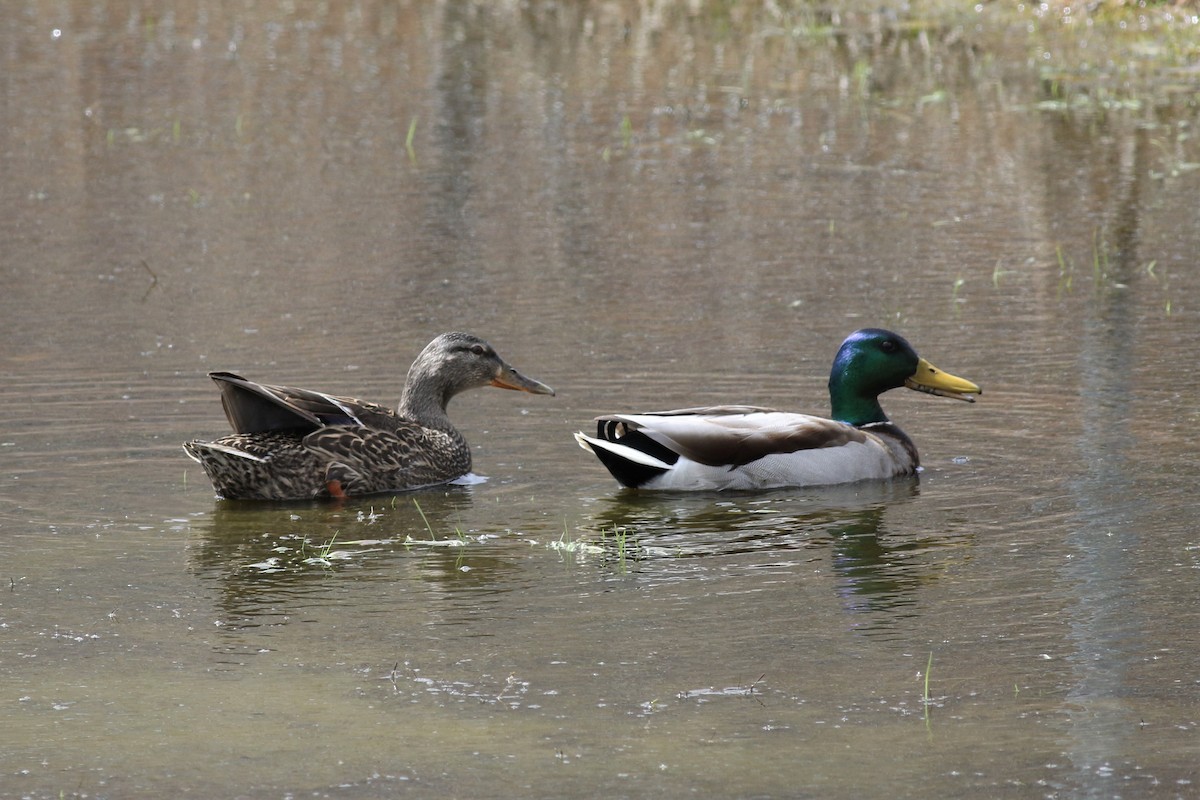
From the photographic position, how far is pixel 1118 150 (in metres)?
18.8

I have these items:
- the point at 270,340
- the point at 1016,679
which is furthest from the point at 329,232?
the point at 1016,679

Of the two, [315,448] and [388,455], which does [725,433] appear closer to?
[388,455]

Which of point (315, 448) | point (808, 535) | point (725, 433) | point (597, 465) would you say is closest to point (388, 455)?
point (315, 448)

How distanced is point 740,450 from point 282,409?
2.02m

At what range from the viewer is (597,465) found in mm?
9469

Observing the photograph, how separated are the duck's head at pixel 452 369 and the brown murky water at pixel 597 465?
0.37m

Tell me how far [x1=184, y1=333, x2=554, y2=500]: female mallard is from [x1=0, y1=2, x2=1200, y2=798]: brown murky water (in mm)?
148

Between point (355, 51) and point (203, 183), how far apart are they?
33.5 feet

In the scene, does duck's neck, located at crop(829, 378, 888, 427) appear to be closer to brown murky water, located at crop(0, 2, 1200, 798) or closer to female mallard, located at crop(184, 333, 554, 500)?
brown murky water, located at crop(0, 2, 1200, 798)

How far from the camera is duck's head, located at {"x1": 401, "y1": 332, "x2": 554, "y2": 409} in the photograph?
9.59 meters

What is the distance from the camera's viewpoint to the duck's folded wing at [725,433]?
889 cm

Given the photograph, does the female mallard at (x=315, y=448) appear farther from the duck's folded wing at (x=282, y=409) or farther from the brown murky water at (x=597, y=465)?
the brown murky water at (x=597, y=465)

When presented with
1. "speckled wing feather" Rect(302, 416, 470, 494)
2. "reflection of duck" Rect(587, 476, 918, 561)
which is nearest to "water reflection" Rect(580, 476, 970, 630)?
"reflection of duck" Rect(587, 476, 918, 561)

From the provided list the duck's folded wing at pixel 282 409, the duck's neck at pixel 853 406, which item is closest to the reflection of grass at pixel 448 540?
the duck's folded wing at pixel 282 409
